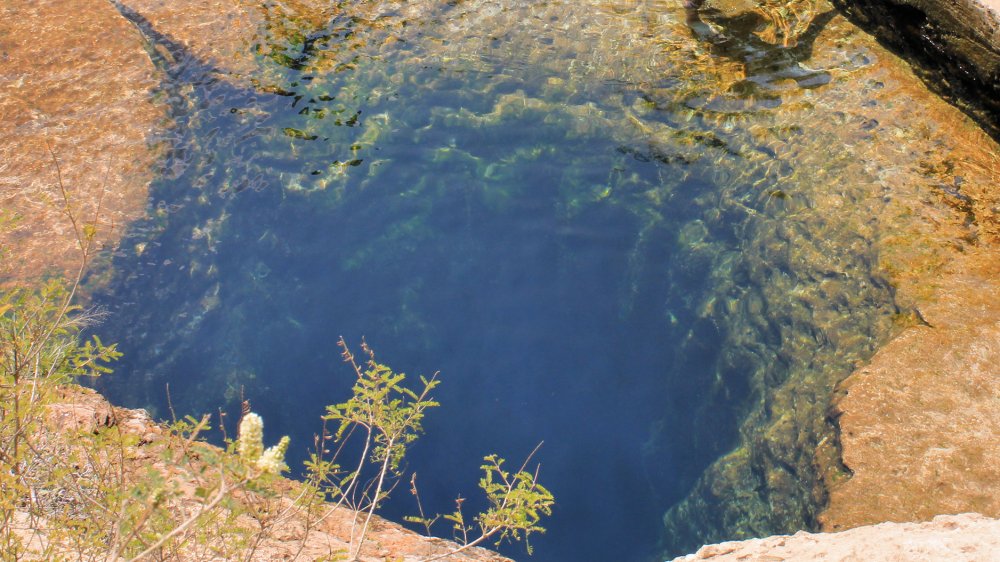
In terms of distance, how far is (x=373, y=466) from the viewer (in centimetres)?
542

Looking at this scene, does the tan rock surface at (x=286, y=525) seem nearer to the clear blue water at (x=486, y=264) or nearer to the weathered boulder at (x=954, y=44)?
the clear blue water at (x=486, y=264)

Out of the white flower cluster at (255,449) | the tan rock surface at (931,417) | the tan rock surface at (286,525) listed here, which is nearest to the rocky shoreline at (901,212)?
the tan rock surface at (931,417)

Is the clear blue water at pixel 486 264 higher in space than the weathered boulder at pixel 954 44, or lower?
lower

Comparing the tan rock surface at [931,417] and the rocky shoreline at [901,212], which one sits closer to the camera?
the tan rock surface at [931,417]

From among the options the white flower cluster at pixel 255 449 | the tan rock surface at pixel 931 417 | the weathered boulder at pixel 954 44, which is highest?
the white flower cluster at pixel 255 449

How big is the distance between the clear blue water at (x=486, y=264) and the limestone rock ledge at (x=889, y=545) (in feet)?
4.80

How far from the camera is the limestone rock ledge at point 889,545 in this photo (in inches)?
118

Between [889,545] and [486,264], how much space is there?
3.72 m

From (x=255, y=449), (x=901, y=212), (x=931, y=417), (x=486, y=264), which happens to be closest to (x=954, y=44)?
(x=901, y=212)

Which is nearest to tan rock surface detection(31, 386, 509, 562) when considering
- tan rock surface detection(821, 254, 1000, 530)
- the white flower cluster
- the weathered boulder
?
the white flower cluster

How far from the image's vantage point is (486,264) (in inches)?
241

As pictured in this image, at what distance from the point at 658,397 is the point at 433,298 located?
2.01 m

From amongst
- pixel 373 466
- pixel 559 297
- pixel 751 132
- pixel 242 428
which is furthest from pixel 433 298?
pixel 242 428

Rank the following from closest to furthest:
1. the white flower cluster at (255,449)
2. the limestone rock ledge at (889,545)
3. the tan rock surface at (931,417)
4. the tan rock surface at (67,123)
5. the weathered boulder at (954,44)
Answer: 1. the white flower cluster at (255,449)
2. the limestone rock ledge at (889,545)
3. the tan rock surface at (931,417)
4. the weathered boulder at (954,44)
5. the tan rock surface at (67,123)
